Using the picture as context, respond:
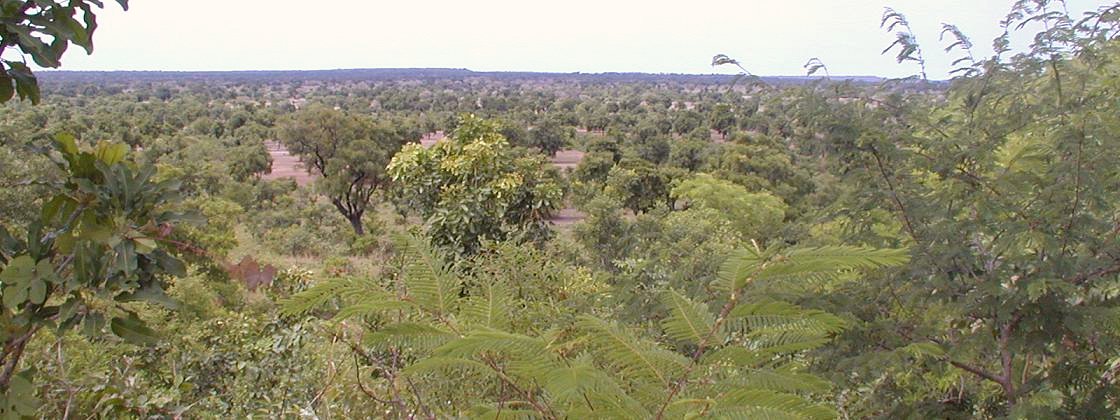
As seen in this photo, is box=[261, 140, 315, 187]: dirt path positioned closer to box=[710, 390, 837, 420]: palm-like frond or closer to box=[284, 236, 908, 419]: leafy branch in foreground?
box=[284, 236, 908, 419]: leafy branch in foreground

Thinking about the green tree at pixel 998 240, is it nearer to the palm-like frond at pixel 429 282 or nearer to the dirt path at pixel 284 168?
the palm-like frond at pixel 429 282

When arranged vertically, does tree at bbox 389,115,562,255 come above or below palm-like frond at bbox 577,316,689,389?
below

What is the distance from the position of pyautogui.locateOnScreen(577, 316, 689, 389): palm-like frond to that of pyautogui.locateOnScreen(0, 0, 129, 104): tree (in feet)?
3.53

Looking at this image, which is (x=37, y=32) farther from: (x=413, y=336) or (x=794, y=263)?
(x=794, y=263)

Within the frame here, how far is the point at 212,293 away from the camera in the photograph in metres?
10.3

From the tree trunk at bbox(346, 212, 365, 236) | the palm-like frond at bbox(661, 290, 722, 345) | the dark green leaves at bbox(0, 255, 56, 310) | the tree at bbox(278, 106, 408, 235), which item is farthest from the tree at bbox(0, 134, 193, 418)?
the tree trunk at bbox(346, 212, 365, 236)

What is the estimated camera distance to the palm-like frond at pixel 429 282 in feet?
4.91

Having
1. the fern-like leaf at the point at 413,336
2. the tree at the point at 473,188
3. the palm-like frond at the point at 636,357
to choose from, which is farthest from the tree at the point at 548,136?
the palm-like frond at the point at 636,357

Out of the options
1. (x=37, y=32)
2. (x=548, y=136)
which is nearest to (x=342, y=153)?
(x=548, y=136)

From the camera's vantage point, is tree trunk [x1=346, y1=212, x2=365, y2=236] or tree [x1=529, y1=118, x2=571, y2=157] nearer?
tree trunk [x1=346, y1=212, x2=365, y2=236]

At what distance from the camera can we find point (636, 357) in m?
1.28

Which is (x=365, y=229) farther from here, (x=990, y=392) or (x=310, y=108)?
(x=990, y=392)

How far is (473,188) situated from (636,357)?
23.2 ft

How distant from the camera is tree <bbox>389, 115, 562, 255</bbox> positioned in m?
8.07
